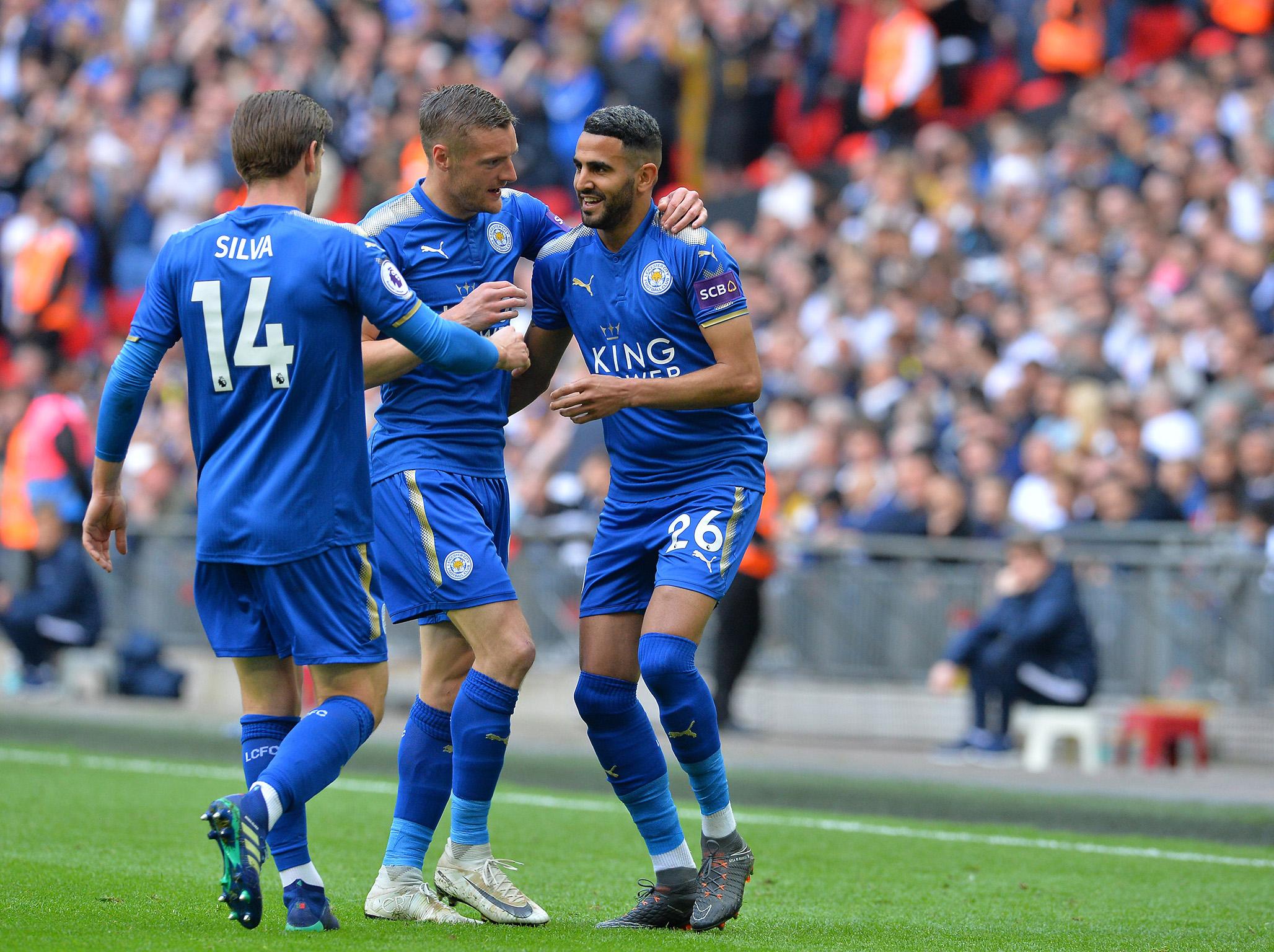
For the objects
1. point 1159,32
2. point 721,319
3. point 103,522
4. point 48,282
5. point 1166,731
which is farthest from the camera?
point 48,282

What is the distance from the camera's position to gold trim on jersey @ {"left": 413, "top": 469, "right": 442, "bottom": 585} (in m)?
5.84

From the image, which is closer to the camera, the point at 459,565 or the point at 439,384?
the point at 459,565

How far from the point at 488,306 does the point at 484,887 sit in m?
1.82

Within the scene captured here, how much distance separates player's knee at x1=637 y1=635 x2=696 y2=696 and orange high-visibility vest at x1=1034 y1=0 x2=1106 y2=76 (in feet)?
42.0

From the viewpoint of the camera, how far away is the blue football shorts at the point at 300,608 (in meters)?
5.22

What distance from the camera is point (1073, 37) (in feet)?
56.7

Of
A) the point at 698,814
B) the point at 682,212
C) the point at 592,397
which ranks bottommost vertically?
the point at 698,814

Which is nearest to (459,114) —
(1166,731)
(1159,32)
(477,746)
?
(477,746)

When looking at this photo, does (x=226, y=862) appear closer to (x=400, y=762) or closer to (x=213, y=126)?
(x=400, y=762)

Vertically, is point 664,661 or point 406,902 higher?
point 664,661

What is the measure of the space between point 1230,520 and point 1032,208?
4272 mm

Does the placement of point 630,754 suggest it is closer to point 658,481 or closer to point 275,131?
point 658,481

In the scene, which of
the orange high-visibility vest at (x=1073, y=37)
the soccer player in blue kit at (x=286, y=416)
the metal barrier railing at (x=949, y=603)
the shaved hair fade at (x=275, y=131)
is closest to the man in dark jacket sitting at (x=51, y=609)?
the metal barrier railing at (x=949, y=603)

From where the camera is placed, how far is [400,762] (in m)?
6.06
